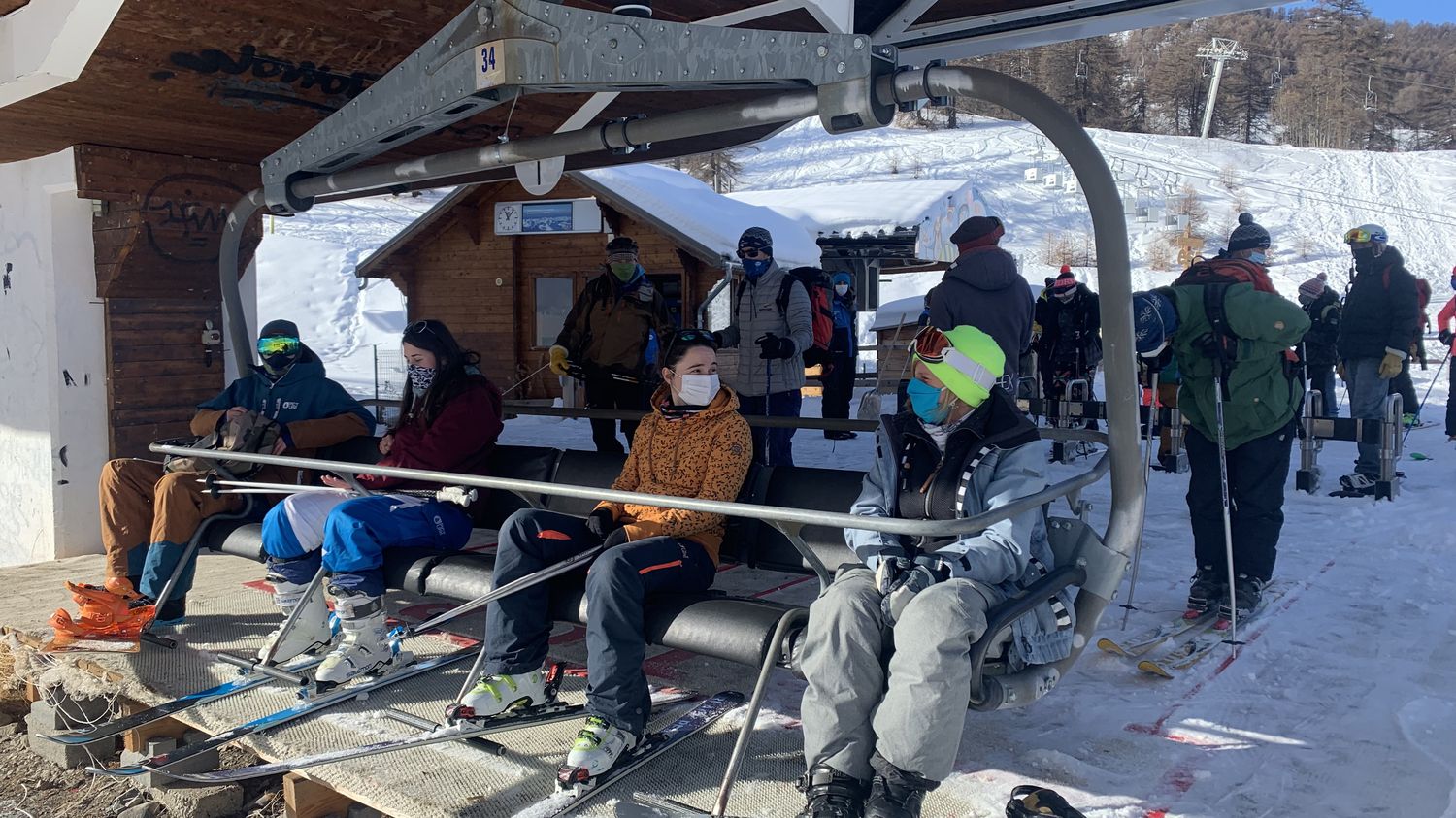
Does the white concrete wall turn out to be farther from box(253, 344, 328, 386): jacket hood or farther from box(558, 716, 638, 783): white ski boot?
box(558, 716, 638, 783): white ski boot

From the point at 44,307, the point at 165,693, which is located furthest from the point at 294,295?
the point at 165,693

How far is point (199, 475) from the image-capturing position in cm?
437

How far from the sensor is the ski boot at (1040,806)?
255 cm

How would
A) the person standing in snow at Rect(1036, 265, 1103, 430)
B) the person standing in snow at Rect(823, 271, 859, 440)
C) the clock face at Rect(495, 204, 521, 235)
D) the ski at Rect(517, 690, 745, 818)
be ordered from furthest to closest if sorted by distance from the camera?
the clock face at Rect(495, 204, 521, 235)
the person standing in snow at Rect(823, 271, 859, 440)
the person standing in snow at Rect(1036, 265, 1103, 430)
the ski at Rect(517, 690, 745, 818)

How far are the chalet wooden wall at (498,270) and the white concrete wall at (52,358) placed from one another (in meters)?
9.35

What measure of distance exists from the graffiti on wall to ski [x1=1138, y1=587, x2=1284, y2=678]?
527cm

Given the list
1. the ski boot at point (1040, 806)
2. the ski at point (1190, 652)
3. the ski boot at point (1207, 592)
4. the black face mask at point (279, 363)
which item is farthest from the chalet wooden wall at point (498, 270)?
the ski boot at point (1040, 806)

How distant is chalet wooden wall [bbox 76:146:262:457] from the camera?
580 centimetres

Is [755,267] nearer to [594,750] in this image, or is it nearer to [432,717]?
[432,717]

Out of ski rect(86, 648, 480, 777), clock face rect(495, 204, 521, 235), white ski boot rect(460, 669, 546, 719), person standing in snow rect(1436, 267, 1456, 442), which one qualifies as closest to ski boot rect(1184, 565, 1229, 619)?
white ski boot rect(460, 669, 546, 719)

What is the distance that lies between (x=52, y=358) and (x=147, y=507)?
1839mm

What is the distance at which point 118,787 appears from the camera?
144 inches

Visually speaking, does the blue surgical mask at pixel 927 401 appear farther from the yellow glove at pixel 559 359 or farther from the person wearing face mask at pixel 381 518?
the yellow glove at pixel 559 359

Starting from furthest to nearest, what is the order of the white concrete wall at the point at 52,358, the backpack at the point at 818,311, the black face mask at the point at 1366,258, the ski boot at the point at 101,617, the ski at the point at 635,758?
the black face mask at the point at 1366,258 → the backpack at the point at 818,311 → the white concrete wall at the point at 52,358 → the ski boot at the point at 101,617 → the ski at the point at 635,758
